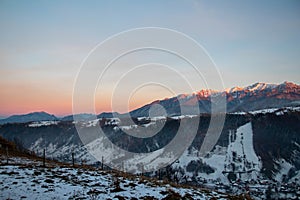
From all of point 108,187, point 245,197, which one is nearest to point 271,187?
point 245,197

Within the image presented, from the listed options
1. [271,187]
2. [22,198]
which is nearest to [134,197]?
[22,198]

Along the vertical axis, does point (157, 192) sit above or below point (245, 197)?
above

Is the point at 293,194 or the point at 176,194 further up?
the point at 176,194

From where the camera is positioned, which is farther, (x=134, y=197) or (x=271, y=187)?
(x=271, y=187)

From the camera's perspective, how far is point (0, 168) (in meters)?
23.7

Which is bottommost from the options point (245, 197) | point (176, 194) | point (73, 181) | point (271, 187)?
point (271, 187)

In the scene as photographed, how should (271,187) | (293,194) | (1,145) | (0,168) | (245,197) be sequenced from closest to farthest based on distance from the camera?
(0,168) → (245,197) → (1,145) → (293,194) → (271,187)

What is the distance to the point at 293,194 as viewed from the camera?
569 ft

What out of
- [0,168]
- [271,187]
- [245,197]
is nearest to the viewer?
[0,168]

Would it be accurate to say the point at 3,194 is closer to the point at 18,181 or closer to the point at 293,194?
the point at 18,181

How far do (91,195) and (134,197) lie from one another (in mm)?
3403

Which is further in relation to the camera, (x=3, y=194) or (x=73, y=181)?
(x=73, y=181)

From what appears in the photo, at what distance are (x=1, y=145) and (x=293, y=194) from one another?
192463 millimetres

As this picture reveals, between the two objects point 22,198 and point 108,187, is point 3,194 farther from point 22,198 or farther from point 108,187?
point 108,187
